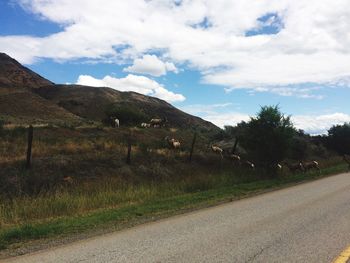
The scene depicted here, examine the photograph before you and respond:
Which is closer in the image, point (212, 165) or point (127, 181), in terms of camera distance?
point (127, 181)

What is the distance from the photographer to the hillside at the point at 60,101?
67.5 meters

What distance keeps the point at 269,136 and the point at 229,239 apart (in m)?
20.5

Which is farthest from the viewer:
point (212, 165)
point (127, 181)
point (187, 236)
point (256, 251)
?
point (212, 165)

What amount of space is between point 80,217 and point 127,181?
8.42 metres

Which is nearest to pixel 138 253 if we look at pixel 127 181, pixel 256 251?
pixel 256 251

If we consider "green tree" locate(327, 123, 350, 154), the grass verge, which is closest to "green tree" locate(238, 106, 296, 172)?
the grass verge

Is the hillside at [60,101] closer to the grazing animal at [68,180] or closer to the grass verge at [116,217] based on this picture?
the grazing animal at [68,180]

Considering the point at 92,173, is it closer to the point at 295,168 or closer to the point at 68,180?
the point at 68,180

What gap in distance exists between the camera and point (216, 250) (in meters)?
8.38

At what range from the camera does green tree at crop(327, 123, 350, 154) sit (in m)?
59.8

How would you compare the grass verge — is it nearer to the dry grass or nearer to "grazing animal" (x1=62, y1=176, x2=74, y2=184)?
the dry grass

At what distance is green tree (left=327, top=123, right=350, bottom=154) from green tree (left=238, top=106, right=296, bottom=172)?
33163 millimetres

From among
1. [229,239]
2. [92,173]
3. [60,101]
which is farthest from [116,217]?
[60,101]

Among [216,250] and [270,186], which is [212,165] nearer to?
[270,186]
